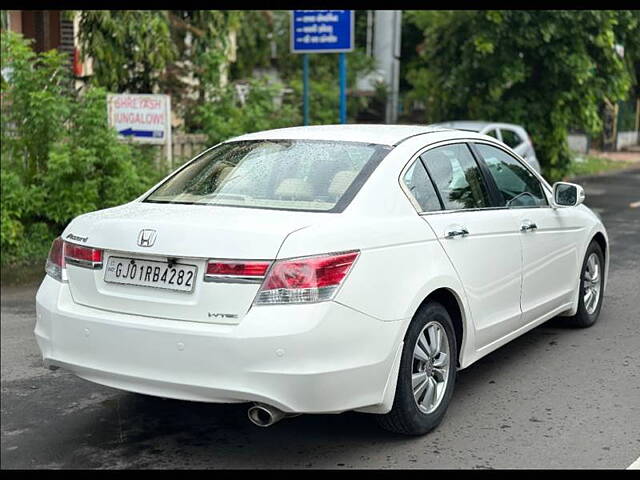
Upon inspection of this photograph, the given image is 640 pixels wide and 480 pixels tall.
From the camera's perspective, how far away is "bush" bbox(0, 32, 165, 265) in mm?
10055

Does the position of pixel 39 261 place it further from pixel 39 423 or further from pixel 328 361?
pixel 328 361

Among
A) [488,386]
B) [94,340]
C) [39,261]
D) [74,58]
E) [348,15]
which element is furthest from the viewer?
[74,58]

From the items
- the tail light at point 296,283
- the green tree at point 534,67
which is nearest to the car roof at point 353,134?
the tail light at point 296,283

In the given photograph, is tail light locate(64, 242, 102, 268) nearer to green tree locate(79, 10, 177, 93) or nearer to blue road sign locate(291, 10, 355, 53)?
green tree locate(79, 10, 177, 93)

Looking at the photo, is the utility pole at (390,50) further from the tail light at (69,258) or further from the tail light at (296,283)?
the tail light at (296,283)

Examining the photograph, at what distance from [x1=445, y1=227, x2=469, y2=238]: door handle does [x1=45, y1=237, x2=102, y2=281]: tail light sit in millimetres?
1852

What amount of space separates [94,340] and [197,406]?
107 cm

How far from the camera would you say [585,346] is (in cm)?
677

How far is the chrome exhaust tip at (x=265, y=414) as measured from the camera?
4.27 metres

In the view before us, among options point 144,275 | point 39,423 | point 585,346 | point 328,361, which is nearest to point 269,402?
point 328,361

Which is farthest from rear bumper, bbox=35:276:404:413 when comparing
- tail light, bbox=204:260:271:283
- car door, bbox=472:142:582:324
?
car door, bbox=472:142:582:324

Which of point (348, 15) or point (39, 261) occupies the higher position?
point (348, 15)

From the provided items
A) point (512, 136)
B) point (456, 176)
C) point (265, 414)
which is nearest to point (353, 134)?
point (456, 176)

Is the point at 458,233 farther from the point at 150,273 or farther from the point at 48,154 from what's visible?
the point at 48,154
